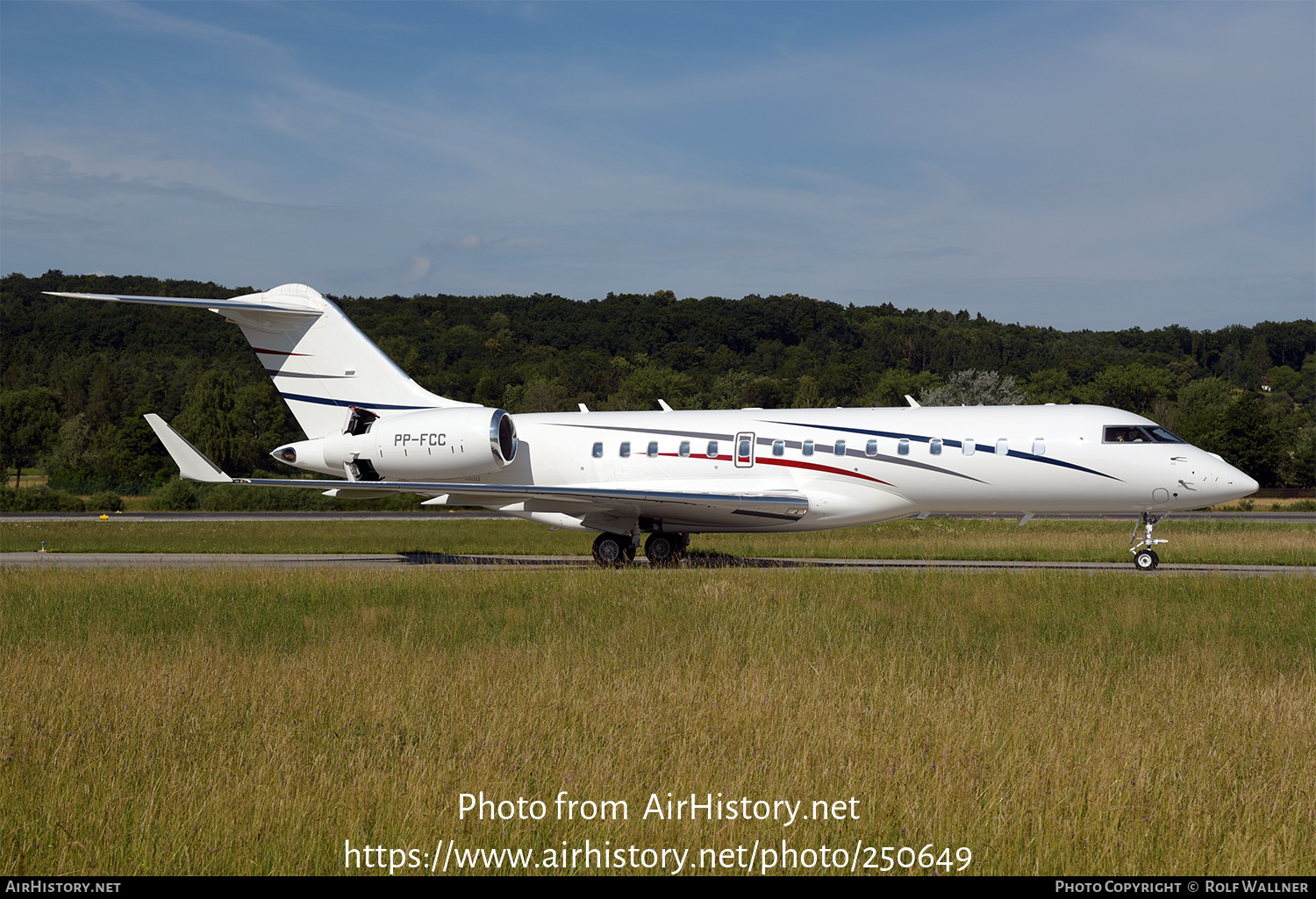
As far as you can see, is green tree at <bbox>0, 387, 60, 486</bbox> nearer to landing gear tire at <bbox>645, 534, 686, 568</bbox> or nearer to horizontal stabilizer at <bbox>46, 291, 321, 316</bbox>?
horizontal stabilizer at <bbox>46, 291, 321, 316</bbox>

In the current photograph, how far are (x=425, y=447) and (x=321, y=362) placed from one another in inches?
148

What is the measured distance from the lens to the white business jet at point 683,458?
2050cm

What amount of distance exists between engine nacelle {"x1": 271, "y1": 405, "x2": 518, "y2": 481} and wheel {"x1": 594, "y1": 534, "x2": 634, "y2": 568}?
2.81 metres

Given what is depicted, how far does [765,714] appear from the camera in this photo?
319 inches

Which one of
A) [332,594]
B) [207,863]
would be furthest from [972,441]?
[207,863]

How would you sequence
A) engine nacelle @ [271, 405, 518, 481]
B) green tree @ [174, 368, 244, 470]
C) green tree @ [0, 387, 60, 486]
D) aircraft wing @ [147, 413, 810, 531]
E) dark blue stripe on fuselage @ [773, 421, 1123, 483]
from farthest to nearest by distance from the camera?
green tree @ [0, 387, 60, 486] < green tree @ [174, 368, 244, 470] < engine nacelle @ [271, 405, 518, 481] < aircraft wing @ [147, 413, 810, 531] < dark blue stripe on fuselage @ [773, 421, 1123, 483]

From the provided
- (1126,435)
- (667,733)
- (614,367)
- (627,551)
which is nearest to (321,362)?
(627,551)

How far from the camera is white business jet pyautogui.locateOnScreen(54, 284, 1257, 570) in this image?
2050cm

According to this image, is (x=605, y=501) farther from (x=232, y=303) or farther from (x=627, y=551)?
(x=232, y=303)

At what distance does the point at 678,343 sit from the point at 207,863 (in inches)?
4691

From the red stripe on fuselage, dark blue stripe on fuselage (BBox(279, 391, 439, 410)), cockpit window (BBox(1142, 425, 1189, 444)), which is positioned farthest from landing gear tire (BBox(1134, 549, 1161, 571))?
dark blue stripe on fuselage (BBox(279, 391, 439, 410))

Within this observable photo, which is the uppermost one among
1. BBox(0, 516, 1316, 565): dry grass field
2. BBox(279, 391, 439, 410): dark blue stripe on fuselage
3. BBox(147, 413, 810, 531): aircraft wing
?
BBox(279, 391, 439, 410): dark blue stripe on fuselage

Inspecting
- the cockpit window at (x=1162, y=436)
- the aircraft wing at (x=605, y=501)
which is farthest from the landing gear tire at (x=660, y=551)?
the cockpit window at (x=1162, y=436)
